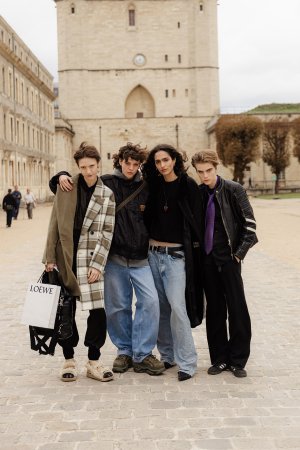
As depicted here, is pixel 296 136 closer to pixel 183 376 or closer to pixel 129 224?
pixel 129 224

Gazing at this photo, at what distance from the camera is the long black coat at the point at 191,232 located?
5.09m

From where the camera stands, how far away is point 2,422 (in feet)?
13.8

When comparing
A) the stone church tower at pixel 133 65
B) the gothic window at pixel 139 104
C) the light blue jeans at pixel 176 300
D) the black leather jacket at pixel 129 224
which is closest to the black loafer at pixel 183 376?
the light blue jeans at pixel 176 300

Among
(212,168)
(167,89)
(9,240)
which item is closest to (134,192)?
(212,168)

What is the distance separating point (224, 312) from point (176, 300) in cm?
51

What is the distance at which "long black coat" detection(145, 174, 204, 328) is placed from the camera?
16.7 feet

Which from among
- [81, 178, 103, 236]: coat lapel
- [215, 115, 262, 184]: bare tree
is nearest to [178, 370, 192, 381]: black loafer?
[81, 178, 103, 236]: coat lapel

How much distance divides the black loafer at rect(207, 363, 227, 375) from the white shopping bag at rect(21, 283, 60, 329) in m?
1.41

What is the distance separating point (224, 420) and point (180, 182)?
6.44 feet

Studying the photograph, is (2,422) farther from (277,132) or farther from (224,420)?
(277,132)

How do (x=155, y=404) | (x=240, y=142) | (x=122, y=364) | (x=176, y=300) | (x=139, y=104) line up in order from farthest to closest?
(x=139, y=104)
(x=240, y=142)
(x=122, y=364)
(x=176, y=300)
(x=155, y=404)

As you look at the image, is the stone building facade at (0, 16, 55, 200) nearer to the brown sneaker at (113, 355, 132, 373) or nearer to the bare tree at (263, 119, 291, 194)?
the bare tree at (263, 119, 291, 194)

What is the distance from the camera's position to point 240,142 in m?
51.9

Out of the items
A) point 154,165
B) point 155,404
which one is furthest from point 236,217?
point 155,404
